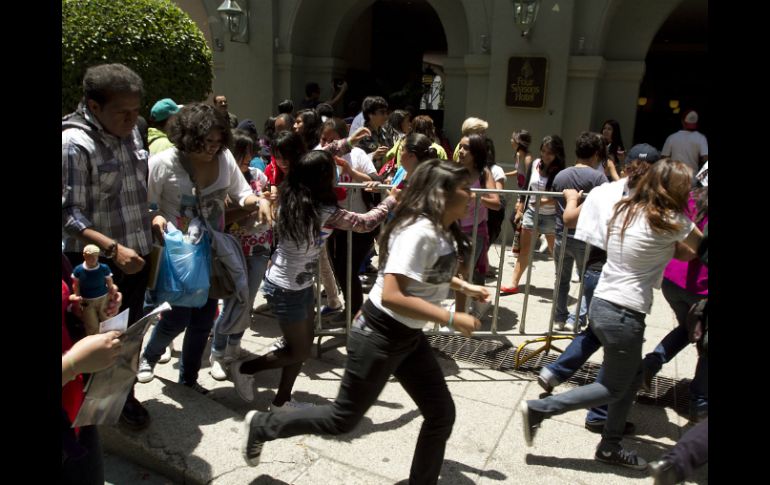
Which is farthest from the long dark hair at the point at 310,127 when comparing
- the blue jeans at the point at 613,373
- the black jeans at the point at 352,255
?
the blue jeans at the point at 613,373

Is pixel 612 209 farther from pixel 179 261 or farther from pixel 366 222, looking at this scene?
pixel 179 261

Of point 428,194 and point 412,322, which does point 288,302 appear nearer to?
point 412,322

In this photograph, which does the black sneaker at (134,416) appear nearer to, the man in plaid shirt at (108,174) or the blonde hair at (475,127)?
Result: the man in plaid shirt at (108,174)

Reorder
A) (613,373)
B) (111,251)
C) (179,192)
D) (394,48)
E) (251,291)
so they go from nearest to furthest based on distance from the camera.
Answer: (111,251), (613,373), (179,192), (251,291), (394,48)

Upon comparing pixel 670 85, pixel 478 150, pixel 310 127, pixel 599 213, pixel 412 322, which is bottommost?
pixel 412 322

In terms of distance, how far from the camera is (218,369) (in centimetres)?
413

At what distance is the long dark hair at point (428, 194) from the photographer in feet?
8.86

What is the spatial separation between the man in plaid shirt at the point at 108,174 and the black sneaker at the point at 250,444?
947 millimetres

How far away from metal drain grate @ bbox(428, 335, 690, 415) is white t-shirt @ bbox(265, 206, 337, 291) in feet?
5.65

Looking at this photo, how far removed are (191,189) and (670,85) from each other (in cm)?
1553

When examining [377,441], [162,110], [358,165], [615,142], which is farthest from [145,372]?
[615,142]

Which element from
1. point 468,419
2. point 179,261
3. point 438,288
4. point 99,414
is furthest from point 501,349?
point 99,414

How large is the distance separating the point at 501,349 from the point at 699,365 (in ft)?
5.17

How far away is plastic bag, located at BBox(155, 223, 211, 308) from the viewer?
10.8 feet
